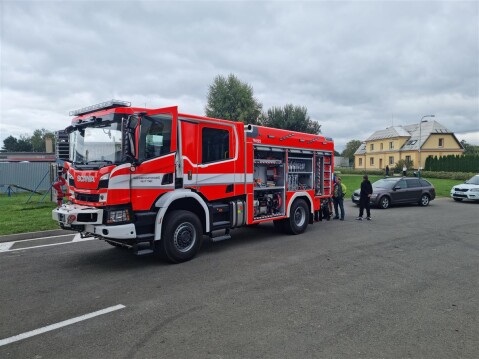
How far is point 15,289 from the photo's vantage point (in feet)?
17.6

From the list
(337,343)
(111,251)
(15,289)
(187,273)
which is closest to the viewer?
(337,343)

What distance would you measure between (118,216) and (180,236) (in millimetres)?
1274

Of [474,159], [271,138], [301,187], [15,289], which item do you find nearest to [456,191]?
[301,187]

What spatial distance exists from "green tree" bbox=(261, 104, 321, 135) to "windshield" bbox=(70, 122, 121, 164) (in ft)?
120

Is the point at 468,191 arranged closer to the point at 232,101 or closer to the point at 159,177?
the point at 159,177

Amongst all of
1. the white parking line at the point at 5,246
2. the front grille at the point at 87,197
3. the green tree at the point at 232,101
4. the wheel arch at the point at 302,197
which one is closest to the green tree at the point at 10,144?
the green tree at the point at 232,101

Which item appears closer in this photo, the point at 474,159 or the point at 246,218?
the point at 246,218

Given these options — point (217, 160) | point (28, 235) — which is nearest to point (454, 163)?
point (217, 160)

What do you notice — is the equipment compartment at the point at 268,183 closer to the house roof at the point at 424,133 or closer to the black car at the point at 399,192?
the black car at the point at 399,192

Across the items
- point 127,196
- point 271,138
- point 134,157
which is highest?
point 271,138

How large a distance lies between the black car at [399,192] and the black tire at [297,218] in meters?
7.70

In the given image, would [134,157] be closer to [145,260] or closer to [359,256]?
[145,260]

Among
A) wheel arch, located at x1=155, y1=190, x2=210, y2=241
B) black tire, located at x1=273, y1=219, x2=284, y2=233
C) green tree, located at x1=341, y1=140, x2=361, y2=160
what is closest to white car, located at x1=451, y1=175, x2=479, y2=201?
black tire, located at x1=273, y1=219, x2=284, y2=233

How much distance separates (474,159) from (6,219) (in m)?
56.7
